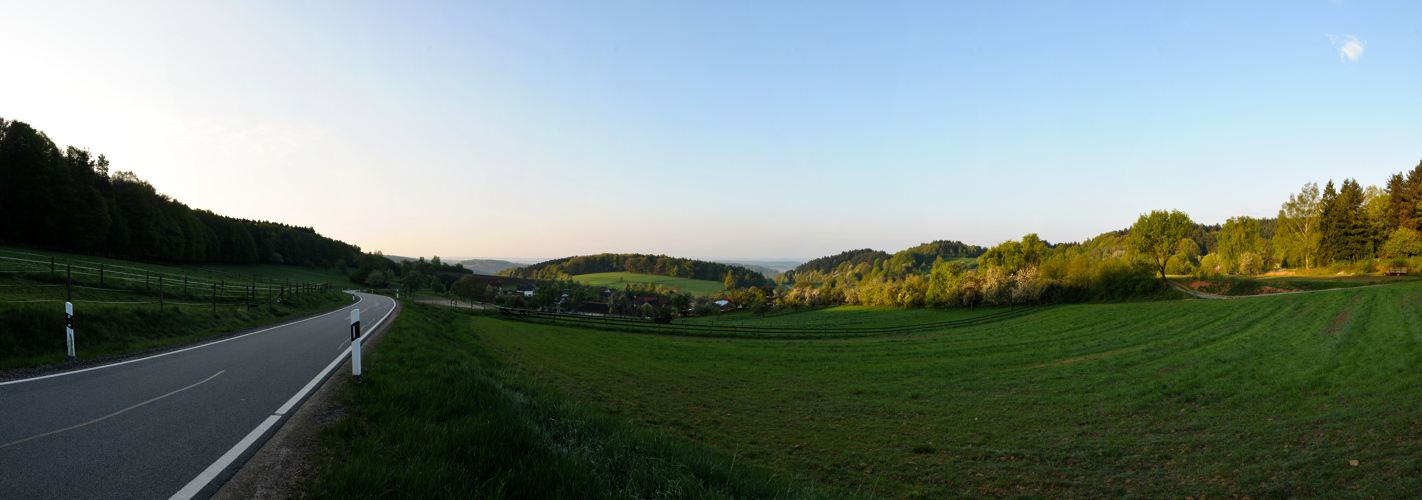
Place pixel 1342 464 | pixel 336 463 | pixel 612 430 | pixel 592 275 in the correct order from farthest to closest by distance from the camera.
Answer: pixel 592 275 → pixel 1342 464 → pixel 612 430 → pixel 336 463

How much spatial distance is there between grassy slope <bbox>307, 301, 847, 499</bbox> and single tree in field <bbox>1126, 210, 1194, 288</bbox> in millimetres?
74433

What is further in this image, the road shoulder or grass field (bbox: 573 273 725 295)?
grass field (bbox: 573 273 725 295)

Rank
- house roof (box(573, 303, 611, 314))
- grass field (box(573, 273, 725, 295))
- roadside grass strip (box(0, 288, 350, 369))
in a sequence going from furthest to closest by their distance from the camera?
grass field (box(573, 273, 725, 295)) → house roof (box(573, 303, 611, 314)) → roadside grass strip (box(0, 288, 350, 369))

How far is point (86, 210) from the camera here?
162 ft

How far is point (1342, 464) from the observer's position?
9.65 meters

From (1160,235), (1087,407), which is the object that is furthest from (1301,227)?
(1087,407)

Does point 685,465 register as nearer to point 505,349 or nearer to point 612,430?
point 612,430

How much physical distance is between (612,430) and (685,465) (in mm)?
2310

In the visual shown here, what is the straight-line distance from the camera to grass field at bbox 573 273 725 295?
164 meters

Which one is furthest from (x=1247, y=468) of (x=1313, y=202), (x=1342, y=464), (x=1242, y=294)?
(x=1313, y=202)

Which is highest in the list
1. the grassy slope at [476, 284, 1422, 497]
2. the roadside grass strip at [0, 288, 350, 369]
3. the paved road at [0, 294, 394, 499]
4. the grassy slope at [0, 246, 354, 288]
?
the grassy slope at [0, 246, 354, 288]

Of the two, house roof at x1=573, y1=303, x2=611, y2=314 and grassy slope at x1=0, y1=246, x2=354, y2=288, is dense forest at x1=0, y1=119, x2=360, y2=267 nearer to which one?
grassy slope at x1=0, y1=246, x2=354, y2=288

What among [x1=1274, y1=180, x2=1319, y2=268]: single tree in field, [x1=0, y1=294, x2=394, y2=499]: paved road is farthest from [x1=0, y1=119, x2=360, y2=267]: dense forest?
[x1=1274, y1=180, x2=1319, y2=268]: single tree in field

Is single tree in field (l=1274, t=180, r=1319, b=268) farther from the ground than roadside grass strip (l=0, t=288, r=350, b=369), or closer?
farther from the ground
